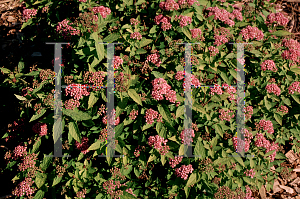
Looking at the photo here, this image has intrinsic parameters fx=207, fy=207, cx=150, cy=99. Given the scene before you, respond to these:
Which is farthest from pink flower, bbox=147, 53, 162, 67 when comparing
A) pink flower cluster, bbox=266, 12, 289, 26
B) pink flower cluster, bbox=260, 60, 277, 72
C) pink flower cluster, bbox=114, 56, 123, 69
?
pink flower cluster, bbox=266, 12, 289, 26

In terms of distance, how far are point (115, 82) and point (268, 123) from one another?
2.78 metres

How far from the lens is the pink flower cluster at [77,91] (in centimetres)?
302

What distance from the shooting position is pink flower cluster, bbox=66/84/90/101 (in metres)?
3.02

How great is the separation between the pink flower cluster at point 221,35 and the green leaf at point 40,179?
364cm

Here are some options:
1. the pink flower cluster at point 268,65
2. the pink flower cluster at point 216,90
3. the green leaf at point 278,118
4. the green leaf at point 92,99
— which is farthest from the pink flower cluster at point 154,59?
the green leaf at point 278,118

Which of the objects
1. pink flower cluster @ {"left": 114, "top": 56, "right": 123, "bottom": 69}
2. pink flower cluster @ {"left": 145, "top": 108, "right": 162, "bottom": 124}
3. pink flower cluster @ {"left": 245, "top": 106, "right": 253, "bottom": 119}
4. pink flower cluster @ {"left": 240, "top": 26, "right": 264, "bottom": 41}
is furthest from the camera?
pink flower cluster @ {"left": 240, "top": 26, "right": 264, "bottom": 41}

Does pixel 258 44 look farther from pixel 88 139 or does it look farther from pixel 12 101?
pixel 12 101

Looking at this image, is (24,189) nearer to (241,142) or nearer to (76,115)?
(76,115)

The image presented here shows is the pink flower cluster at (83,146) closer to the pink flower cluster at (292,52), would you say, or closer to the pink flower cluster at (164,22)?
the pink flower cluster at (164,22)

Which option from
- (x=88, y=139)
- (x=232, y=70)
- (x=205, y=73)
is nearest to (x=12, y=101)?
(x=88, y=139)

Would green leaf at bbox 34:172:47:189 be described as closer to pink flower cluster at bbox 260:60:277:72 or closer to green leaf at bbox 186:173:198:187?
green leaf at bbox 186:173:198:187

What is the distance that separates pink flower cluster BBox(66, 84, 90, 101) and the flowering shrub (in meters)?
0.02

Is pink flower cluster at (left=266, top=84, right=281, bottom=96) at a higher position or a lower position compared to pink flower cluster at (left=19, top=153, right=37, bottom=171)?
higher

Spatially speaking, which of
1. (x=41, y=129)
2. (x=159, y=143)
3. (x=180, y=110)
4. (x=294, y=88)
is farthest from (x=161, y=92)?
(x=294, y=88)
